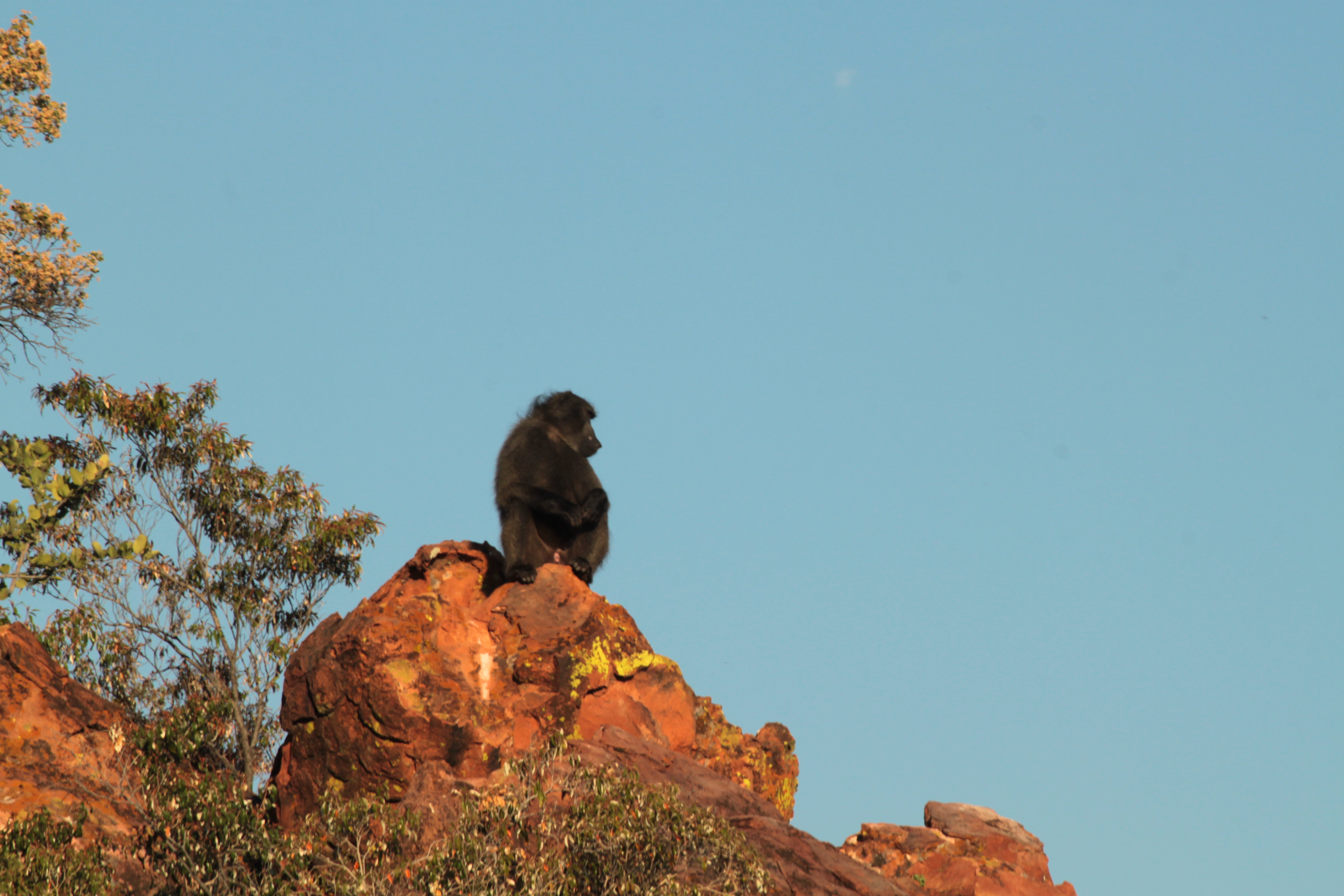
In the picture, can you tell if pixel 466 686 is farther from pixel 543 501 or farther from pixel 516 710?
pixel 543 501

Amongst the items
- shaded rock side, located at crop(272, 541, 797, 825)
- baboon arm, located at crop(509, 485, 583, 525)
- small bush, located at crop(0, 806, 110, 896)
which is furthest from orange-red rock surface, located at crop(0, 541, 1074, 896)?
small bush, located at crop(0, 806, 110, 896)

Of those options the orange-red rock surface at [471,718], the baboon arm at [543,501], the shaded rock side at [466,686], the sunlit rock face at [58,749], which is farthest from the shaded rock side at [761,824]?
the sunlit rock face at [58,749]

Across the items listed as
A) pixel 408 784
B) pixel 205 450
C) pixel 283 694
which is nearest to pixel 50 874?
pixel 408 784

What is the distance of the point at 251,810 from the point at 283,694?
108 inches

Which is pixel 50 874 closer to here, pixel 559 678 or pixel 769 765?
pixel 559 678

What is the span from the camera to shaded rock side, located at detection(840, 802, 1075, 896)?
44.3 ft

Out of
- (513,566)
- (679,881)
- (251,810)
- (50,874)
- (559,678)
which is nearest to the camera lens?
(679,881)

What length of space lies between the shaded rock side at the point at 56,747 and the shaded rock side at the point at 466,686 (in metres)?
1.62

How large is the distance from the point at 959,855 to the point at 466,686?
5190 mm

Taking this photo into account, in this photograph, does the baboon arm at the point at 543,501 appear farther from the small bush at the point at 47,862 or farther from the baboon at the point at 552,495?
the small bush at the point at 47,862

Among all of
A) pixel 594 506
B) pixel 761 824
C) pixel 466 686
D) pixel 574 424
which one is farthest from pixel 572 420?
pixel 761 824

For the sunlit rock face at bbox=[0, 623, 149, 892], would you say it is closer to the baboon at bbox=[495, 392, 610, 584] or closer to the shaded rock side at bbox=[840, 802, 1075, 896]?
the baboon at bbox=[495, 392, 610, 584]

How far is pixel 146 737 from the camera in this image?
563 inches

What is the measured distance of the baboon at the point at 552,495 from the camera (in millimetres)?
15234
